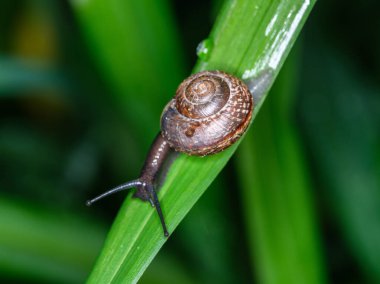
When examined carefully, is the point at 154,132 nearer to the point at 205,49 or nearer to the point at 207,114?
the point at 207,114

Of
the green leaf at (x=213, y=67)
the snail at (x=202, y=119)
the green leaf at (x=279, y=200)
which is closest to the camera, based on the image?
the green leaf at (x=213, y=67)

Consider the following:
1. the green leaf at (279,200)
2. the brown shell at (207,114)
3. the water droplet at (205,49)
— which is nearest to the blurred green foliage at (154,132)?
the green leaf at (279,200)

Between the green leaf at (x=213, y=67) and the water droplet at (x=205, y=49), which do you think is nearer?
the green leaf at (x=213, y=67)

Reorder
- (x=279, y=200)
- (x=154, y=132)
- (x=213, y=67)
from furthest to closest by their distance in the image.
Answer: (x=154, y=132) < (x=279, y=200) < (x=213, y=67)

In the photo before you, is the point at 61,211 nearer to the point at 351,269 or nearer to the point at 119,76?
the point at 119,76

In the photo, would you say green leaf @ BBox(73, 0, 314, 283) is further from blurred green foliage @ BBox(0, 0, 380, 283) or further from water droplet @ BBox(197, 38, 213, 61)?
blurred green foliage @ BBox(0, 0, 380, 283)

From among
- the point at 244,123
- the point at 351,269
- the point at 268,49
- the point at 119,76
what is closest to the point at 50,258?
the point at 119,76

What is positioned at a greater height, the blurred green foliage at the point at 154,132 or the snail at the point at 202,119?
the snail at the point at 202,119

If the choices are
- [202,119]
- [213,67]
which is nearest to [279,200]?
[202,119]

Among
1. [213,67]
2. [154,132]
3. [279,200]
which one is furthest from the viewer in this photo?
[154,132]

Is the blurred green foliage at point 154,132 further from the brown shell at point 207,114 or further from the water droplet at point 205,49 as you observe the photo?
the water droplet at point 205,49
